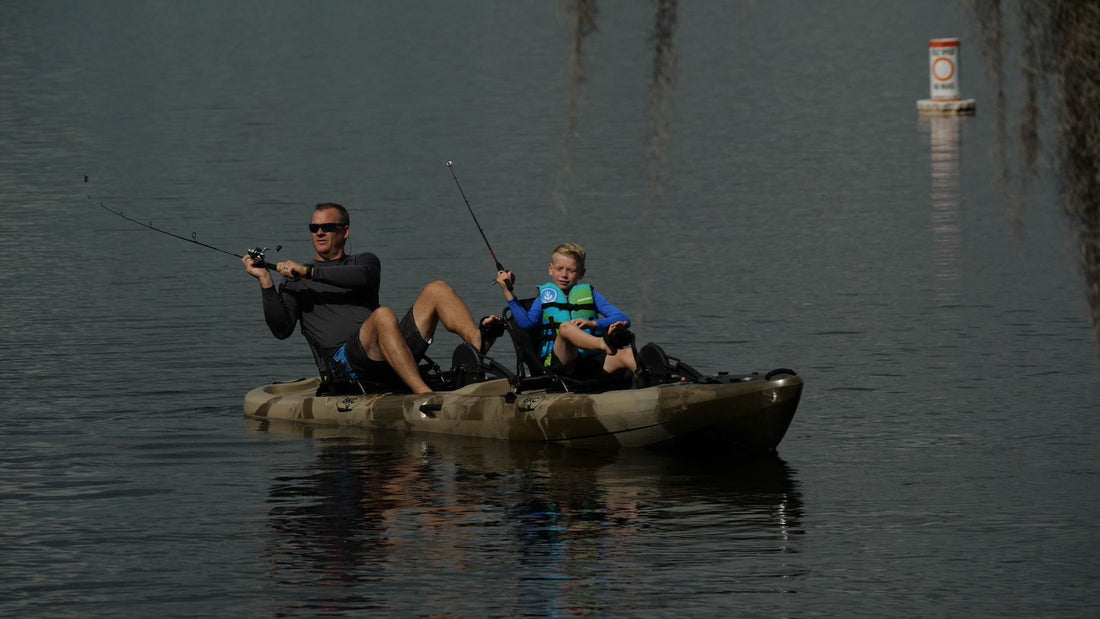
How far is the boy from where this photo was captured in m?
15.7

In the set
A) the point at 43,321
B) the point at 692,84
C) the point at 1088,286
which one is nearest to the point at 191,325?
the point at 43,321

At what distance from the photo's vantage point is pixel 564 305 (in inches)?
628

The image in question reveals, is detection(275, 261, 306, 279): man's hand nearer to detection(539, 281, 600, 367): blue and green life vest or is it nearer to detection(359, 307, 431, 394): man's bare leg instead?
detection(359, 307, 431, 394): man's bare leg

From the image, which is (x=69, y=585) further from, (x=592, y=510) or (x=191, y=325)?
(x=191, y=325)

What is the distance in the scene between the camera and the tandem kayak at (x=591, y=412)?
15.1m

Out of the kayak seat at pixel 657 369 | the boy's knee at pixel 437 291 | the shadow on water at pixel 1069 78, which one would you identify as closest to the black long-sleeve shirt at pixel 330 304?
the boy's knee at pixel 437 291

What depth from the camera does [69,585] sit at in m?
12.2

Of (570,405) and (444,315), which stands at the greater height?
(444,315)

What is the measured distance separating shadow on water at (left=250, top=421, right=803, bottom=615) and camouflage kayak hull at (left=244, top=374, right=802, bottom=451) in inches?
5.8

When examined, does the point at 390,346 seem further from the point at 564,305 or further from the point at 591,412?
the point at 591,412

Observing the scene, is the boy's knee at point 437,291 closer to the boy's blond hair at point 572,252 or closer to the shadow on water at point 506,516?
the shadow on water at point 506,516

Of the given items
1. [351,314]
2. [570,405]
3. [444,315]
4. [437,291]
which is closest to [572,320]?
[570,405]

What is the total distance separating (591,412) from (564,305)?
83cm

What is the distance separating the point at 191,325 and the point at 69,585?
11.3 meters
